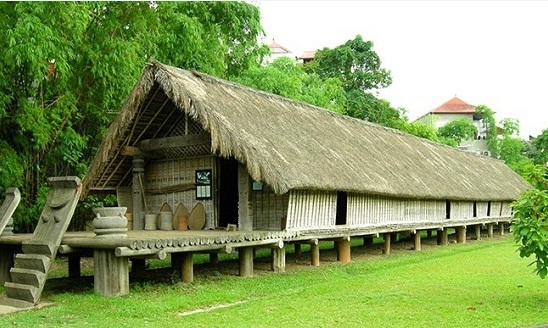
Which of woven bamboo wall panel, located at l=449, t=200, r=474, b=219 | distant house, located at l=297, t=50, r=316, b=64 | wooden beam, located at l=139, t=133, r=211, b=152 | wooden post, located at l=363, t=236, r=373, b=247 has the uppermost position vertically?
distant house, located at l=297, t=50, r=316, b=64

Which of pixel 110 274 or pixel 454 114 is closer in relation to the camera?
pixel 110 274

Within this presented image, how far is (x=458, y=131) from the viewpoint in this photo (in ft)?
156

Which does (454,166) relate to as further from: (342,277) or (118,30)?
(118,30)

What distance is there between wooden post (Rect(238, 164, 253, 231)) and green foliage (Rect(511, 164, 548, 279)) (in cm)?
550

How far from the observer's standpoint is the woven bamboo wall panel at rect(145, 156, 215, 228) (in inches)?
527

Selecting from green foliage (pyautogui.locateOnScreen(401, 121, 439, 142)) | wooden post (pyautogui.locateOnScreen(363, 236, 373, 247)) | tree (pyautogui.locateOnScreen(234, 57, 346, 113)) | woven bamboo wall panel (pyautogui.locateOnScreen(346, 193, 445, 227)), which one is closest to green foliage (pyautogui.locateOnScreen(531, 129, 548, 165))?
green foliage (pyautogui.locateOnScreen(401, 121, 439, 142))

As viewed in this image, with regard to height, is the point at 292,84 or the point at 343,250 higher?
the point at 292,84

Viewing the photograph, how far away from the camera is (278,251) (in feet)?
40.1

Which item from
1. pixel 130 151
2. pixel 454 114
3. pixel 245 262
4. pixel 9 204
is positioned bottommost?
pixel 245 262

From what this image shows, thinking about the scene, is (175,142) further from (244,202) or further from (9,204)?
(9,204)

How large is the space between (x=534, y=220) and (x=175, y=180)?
837 centimetres

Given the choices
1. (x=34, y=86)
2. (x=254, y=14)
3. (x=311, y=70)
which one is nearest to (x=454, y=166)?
(x=254, y=14)

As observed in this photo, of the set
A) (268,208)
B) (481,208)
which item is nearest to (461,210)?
(481,208)

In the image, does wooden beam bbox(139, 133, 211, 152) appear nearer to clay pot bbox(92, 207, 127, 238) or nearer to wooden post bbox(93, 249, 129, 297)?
clay pot bbox(92, 207, 127, 238)
